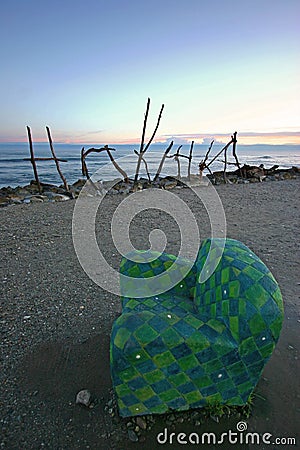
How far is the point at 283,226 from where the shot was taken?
5.56m

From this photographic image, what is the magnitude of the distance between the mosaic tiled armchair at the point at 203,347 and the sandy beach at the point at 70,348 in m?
0.20

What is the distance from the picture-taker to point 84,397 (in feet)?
6.04

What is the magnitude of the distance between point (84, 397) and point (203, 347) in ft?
2.71

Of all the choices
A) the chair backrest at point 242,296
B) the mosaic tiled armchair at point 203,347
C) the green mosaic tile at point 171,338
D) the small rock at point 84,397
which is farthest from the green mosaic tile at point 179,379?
the small rock at point 84,397

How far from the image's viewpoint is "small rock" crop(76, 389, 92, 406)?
1824 millimetres

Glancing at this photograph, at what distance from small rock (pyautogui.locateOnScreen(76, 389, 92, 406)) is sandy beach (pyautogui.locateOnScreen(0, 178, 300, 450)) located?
3cm

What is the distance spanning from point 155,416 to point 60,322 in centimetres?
123

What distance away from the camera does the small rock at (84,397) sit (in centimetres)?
182

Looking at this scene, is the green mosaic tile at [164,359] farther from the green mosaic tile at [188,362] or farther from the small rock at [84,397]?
the small rock at [84,397]

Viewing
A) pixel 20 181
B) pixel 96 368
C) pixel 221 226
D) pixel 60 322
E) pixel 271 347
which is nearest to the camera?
pixel 271 347

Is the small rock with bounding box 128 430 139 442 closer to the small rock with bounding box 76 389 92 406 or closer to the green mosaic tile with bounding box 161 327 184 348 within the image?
the small rock with bounding box 76 389 92 406

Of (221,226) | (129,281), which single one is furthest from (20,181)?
(129,281)

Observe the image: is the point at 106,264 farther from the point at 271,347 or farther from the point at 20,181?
the point at 20,181

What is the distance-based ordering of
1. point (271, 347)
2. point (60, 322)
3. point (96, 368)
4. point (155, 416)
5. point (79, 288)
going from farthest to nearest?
point (79, 288)
point (60, 322)
point (96, 368)
point (155, 416)
point (271, 347)
